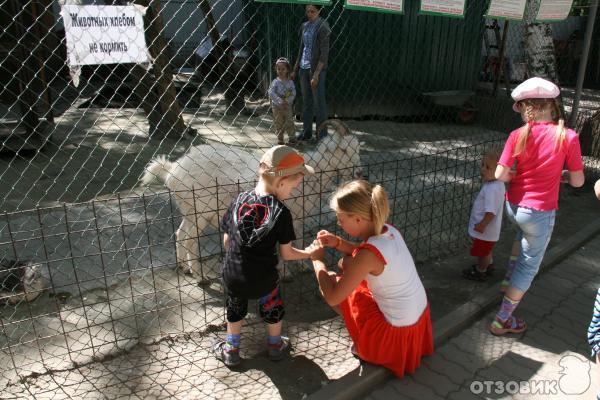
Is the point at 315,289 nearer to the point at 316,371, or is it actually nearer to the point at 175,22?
the point at 316,371

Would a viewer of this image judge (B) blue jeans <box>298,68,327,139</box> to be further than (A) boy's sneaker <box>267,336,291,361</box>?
Yes

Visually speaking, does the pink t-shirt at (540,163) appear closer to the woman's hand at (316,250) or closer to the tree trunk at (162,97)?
the woman's hand at (316,250)

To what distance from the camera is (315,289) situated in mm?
3863

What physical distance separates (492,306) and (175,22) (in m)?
12.2

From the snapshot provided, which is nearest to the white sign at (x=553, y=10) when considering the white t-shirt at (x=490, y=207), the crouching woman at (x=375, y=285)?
the white t-shirt at (x=490, y=207)

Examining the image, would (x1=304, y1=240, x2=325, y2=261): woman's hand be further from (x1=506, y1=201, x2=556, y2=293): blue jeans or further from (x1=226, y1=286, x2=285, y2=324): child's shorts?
(x1=506, y1=201, x2=556, y2=293): blue jeans

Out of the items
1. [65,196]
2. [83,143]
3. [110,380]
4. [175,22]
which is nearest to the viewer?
[110,380]

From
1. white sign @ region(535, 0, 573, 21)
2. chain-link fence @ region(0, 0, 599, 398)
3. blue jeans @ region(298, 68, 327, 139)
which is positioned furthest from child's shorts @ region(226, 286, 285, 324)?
blue jeans @ region(298, 68, 327, 139)

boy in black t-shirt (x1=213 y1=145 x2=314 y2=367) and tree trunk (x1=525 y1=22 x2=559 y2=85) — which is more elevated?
tree trunk (x1=525 y1=22 x2=559 y2=85)

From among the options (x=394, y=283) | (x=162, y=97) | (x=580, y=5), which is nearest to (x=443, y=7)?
(x=394, y=283)

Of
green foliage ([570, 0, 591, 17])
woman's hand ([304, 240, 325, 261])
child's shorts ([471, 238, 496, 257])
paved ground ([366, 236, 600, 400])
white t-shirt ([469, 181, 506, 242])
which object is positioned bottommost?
paved ground ([366, 236, 600, 400])

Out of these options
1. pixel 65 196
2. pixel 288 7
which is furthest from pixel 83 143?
pixel 288 7

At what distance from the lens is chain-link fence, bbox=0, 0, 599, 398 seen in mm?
2936

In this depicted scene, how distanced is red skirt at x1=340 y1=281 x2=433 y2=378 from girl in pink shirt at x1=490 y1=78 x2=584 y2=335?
2.87ft
